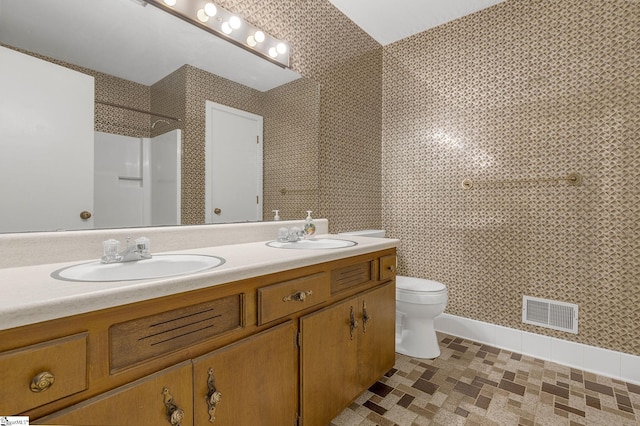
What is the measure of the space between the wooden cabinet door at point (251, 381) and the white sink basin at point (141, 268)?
280 mm

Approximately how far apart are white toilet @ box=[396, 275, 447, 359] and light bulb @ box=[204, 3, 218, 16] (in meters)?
1.95

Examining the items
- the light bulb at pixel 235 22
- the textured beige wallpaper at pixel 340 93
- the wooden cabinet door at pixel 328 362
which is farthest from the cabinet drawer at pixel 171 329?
the light bulb at pixel 235 22

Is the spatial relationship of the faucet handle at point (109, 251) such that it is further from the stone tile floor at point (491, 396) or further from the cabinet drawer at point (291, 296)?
the stone tile floor at point (491, 396)

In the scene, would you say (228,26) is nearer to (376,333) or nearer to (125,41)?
(125,41)

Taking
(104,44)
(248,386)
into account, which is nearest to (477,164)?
(248,386)

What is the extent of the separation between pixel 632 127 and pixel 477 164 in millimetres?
844

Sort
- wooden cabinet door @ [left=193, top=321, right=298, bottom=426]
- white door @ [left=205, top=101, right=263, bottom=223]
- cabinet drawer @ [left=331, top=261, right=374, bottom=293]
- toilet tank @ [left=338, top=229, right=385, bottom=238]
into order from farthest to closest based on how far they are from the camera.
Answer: toilet tank @ [left=338, top=229, right=385, bottom=238] < white door @ [left=205, top=101, right=263, bottom=223] < cabinet drawer @ [left=331, top=261, right=374, bottom=293] < wooden cabinet door @ [left=193, top=321, right=298, bottom=426]

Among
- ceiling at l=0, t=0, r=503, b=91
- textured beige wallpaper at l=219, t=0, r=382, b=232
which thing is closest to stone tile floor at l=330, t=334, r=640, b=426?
textured beige wallpaper at l=219, t=0, r=382, b=232

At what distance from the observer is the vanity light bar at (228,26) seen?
147 cm

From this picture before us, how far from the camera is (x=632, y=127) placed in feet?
5.95

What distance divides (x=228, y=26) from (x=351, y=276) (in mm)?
1470

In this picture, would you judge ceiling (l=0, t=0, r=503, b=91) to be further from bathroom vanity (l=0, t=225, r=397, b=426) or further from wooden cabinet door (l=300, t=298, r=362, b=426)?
wooden cabinet door (l=300, t=298, r=362, b=426)

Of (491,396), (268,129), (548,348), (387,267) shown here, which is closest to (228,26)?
(268,129)

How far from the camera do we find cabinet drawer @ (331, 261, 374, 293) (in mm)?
1376
